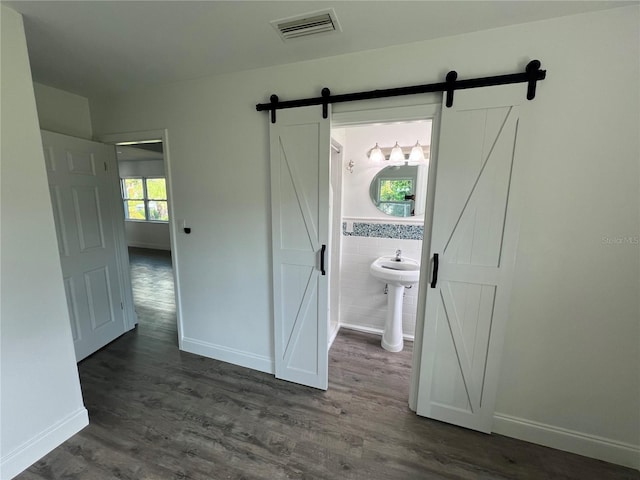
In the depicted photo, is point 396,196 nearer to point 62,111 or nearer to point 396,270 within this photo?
point 396,270

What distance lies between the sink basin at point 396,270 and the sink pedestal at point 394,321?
5.7 inches

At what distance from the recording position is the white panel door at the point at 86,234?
2266 millimetres

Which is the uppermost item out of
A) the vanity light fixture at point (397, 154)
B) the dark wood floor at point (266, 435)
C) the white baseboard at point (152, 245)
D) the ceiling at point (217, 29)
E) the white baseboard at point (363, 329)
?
the ceiling at point (217, 29)

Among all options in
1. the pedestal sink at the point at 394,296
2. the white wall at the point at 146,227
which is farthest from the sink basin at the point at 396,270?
the white wall at the point at 146,227

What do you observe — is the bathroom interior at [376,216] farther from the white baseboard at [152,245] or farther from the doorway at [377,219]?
the white baseboard at [152,245]

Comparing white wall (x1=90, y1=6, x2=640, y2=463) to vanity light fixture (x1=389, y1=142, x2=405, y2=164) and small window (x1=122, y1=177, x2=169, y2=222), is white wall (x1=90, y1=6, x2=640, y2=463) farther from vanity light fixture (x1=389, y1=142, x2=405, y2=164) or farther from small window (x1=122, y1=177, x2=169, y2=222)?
small window (x1=122, y1=177, x2=169, y2=222)

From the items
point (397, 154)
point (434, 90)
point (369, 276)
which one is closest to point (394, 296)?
point (369, 276)

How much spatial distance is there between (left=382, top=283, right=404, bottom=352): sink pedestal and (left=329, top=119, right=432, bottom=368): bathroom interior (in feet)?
0.03

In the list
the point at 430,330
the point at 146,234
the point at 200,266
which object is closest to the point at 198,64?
the point at 200,266

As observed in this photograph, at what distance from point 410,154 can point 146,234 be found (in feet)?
24.4

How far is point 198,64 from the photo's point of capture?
74.8 inches

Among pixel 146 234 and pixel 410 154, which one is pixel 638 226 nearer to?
pixel 410 154

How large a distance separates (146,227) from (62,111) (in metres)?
5.48

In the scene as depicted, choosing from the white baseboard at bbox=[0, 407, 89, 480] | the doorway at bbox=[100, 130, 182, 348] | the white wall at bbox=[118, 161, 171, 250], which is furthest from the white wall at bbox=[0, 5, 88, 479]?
the white wall at bbox=[118, 161, 171, 250]
